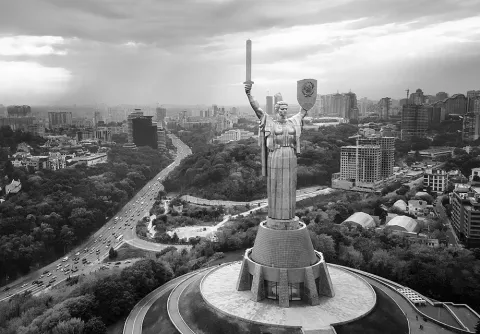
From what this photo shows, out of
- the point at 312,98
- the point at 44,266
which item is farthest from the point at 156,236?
the point at 312,98

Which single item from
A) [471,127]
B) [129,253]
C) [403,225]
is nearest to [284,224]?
[403,225]

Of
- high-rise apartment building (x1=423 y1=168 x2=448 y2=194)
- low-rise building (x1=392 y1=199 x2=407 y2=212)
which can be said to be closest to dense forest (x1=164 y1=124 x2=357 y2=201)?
high-rise apartment building (x1=423 y1=168 x2=448 y2=194)

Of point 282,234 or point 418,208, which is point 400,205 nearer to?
point 418,208

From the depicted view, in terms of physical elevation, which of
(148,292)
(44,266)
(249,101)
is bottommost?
(44,266)

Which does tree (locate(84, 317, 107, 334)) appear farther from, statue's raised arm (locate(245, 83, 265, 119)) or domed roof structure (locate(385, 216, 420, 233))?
domed roof structure (locate(385, 216, 420, 233))

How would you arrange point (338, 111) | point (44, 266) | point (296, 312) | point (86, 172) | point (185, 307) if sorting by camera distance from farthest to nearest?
point (338, 111)
point (86, 172)
point (44, 266)
point (185, 307)
point (296, 312)

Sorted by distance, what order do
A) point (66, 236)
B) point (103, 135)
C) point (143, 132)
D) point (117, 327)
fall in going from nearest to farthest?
1. point (117, 327)
2. point (66, 236)
3. point (103, 135)
4. point (143, 132)

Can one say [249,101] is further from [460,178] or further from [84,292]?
A: [460,178]
